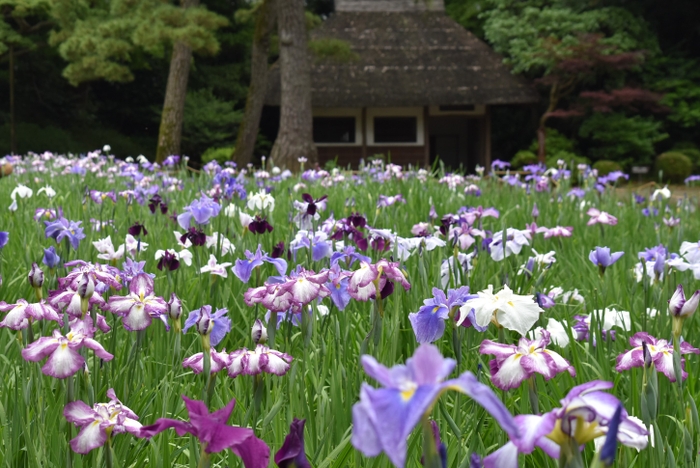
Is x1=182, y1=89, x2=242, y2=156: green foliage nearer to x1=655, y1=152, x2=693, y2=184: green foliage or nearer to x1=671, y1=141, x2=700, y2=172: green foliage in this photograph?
x1=655, y1=152, x2=693, y2=184: green foliage

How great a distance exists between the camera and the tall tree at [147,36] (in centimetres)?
1072

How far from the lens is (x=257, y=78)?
13633 mm

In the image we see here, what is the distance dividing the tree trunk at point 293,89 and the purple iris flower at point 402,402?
34.7 ft

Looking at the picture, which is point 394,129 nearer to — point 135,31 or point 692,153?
point 692,153

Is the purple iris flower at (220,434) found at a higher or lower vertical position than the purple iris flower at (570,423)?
lower

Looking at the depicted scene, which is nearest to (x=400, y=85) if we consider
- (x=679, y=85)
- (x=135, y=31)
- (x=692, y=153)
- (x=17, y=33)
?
(x=679, y=85)

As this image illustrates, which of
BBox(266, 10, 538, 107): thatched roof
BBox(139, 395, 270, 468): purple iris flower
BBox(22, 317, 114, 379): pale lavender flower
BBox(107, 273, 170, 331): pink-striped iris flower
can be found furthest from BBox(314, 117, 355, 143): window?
BBox(139, 395, 270, 468): purple iris flower

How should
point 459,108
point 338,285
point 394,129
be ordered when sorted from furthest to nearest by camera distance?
point 459,108 → point 394,129 → point 338,285

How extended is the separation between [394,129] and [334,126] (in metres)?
1.83

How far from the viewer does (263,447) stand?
652 millimetres

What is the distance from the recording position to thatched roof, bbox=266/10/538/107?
1933 centimetres

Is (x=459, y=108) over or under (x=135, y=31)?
under

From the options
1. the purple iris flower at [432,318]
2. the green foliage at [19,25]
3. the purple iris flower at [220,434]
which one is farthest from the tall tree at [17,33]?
the purple iris flower at [220,434]

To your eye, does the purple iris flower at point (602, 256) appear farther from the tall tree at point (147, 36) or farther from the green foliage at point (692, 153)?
the green foliage at point (692, 153)
